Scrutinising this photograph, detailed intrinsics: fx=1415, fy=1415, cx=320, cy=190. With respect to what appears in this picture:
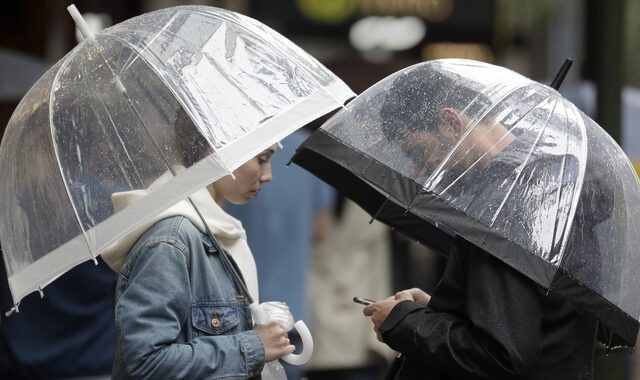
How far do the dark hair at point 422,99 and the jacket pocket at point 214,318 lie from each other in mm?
697

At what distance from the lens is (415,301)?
14.6 ft

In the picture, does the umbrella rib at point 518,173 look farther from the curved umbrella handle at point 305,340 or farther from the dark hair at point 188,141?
the dark hair at point 188,141

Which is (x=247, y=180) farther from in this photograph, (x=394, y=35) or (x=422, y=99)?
(x=394, y=35)

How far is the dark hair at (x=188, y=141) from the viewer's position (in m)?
3.85

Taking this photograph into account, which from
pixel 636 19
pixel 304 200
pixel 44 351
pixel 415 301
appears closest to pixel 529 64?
pixel 636 19

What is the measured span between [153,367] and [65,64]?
0.91 metres

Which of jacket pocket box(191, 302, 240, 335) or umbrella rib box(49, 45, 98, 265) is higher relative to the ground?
umbrella rib box(49, 45, 98, 265)

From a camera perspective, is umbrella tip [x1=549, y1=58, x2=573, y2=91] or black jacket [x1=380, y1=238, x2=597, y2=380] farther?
umbrella tip [x1=549, y1=58, x2=573, y2=91]

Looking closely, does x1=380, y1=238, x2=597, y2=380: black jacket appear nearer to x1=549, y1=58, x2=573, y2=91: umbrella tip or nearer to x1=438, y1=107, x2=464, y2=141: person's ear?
x1=438, y1=107, x2=464, y2=141: person's ear

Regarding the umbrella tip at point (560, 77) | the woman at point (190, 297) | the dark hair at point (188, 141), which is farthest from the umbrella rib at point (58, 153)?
the umbrella tip at point (560, 77)

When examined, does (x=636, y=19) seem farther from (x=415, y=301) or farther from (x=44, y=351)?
(x=415, y=301)

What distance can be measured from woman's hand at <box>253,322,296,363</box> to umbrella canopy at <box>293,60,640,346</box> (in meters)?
0.51

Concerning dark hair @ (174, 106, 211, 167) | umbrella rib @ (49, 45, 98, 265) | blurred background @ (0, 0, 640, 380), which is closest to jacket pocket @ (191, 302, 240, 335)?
umbrella rib @ (49, 45, 98, 265)

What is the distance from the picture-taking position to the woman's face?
4.19 m
